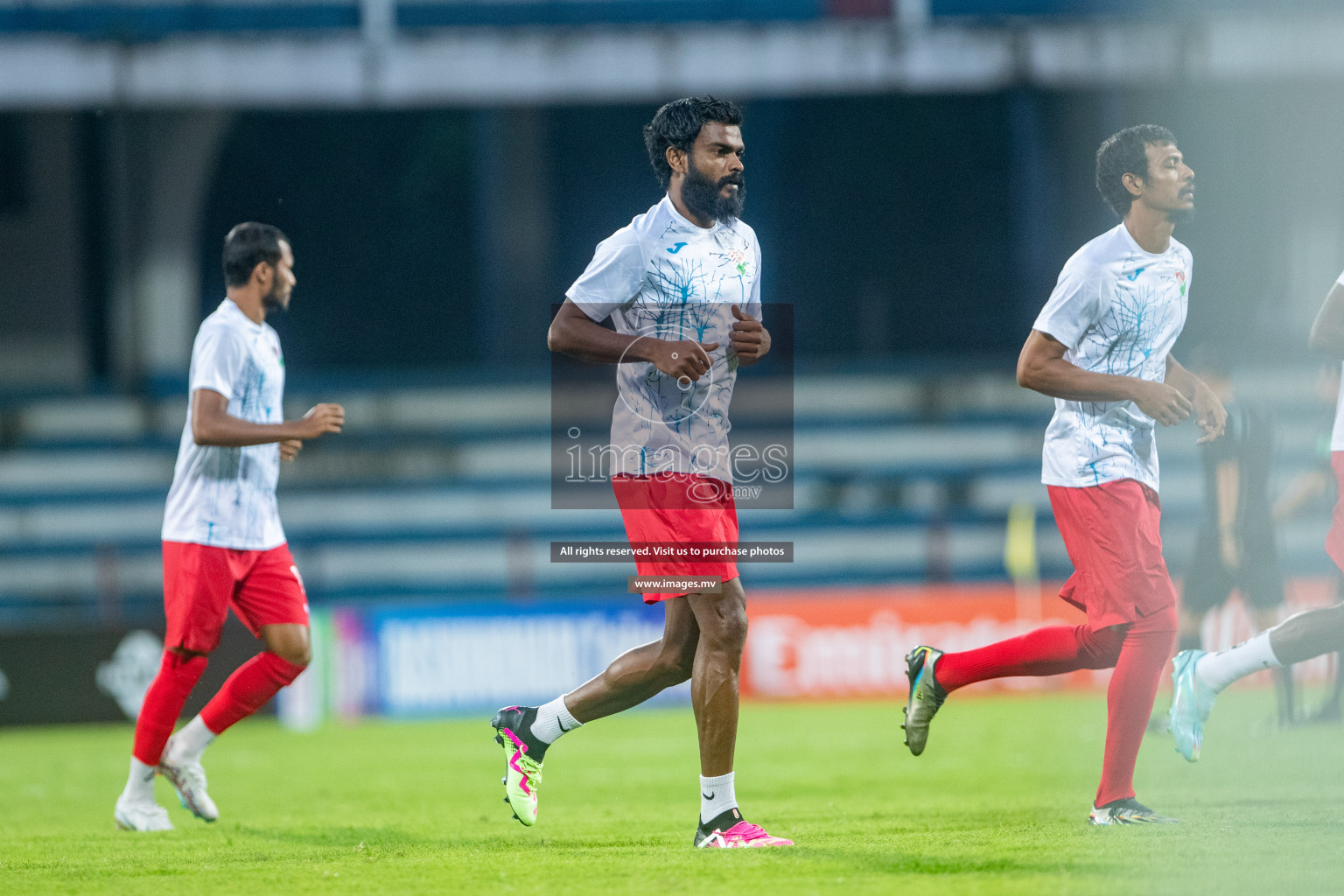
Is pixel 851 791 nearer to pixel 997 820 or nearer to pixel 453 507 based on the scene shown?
pixel 997 820

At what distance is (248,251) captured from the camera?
6625 millimetres

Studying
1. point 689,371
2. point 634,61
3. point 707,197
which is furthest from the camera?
point 634,61

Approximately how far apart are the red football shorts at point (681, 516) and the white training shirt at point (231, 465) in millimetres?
2059

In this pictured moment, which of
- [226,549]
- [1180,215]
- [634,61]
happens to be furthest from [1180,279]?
[634,61]

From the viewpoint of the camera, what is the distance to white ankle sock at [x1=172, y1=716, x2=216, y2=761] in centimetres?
663

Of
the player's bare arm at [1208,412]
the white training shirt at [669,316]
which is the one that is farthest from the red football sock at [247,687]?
the player's bare arm at [1208,412]

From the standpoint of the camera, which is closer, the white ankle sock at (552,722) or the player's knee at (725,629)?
the player's knee at (725,629)

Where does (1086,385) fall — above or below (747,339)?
below

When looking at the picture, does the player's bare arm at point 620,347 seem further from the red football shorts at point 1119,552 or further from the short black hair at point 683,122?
the red football shorts at point 1119,552

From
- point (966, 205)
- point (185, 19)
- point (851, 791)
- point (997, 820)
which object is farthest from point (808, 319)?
point (997, 820)

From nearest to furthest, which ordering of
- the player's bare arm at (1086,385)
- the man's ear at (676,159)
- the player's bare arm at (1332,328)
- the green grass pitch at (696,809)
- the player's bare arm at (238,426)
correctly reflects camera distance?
the green grass pitch at (696,809), the player's bare arm at (1086,385), the man's ear at (676,159), the player's bare arm at (1332,328), the player's bare arm at (238,426)

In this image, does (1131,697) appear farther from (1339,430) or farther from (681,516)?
(681,516)

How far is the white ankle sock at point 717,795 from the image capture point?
5020mm

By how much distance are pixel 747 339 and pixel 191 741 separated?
3.17 metres
